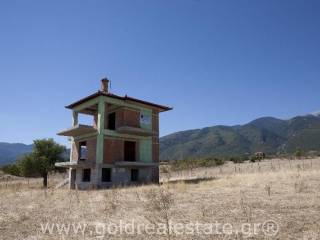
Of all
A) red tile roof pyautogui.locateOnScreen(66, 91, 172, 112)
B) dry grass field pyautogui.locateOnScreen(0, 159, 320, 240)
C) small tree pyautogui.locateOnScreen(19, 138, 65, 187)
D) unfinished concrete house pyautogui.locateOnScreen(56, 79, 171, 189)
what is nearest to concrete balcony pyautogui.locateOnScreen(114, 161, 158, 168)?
unfinished concrete house pyautogui.locateOnScreen(56, 79, 171, 189)

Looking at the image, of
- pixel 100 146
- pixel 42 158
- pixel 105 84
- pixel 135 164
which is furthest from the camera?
pixel 42 158

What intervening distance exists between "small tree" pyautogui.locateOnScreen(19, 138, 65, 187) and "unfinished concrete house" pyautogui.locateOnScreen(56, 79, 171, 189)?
601 cm

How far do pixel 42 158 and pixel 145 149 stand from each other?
47.9 ft

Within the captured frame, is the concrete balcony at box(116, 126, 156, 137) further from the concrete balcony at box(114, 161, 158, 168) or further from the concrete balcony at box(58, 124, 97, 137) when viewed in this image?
the concrete balcony at box(114, 161, 158, 168)

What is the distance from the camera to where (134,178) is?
34156 mm

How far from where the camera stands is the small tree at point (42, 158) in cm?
4056

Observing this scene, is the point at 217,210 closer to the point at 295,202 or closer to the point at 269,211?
the point at 269,211

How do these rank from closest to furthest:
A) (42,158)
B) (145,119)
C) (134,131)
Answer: (134,131) → (145,119) → (42,158)

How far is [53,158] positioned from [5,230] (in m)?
32.8

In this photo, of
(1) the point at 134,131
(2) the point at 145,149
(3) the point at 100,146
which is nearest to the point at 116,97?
(1) the point at 134,131

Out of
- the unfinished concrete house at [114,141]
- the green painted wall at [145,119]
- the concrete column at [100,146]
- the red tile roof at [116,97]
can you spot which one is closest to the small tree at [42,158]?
the unfinished concrete house at [114,141]

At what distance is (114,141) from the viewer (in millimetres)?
32125

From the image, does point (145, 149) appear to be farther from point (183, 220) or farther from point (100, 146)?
point (183, 220)

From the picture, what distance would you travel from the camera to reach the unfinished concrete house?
3100cm
